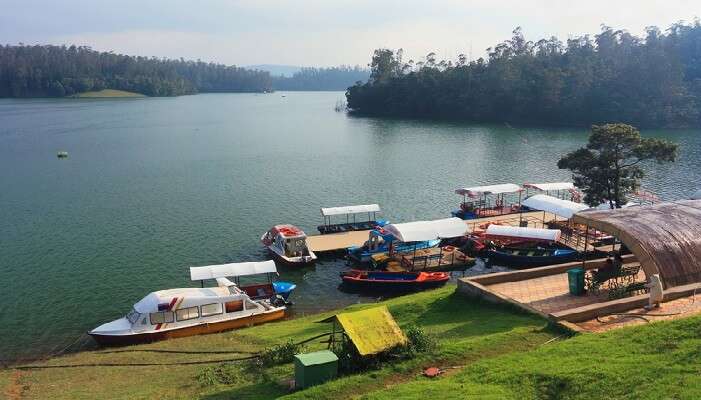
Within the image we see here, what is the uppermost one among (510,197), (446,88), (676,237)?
(446,88)

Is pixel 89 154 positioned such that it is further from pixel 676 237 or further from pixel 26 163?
pixel 676 237

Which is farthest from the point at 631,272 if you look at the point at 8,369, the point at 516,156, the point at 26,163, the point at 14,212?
the point at 26,163

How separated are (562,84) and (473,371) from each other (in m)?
128

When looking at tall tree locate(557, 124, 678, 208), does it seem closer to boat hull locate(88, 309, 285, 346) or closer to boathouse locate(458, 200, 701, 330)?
boathouse locate(458, 200, 701, 330)

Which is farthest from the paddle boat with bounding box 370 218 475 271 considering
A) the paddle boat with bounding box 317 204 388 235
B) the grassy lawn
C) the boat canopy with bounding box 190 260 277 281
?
the grassy lawn

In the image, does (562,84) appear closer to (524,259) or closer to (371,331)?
(524,259)

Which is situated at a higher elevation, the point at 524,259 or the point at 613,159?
the point at 613,159

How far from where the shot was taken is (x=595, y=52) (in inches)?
5758

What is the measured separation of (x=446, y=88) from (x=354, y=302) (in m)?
124

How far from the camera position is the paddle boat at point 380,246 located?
39656mm

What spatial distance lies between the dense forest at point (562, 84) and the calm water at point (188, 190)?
13.8 m

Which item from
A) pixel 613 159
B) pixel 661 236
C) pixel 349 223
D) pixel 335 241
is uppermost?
pixel 613 159

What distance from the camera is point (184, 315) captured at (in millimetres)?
29031

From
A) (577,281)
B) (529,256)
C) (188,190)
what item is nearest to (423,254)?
(529,256)
